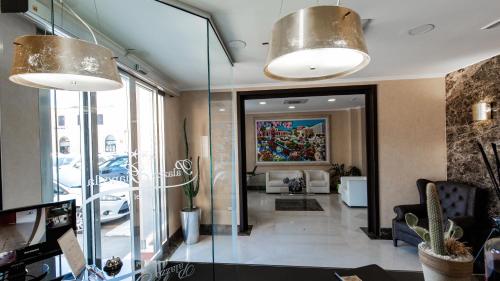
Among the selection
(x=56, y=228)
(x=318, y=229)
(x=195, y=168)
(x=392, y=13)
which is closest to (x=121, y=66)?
(x=195, y=168)

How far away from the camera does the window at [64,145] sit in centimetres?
164

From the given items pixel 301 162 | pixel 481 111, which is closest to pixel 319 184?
pixel 301 162

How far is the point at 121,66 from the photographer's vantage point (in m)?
1.99

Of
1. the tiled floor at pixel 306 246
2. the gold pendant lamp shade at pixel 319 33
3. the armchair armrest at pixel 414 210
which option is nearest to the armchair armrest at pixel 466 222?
the armchair armrest at pixel 414 210

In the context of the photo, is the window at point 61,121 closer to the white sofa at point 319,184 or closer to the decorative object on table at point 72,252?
the decorative object on table at point 72,252

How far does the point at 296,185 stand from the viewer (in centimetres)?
665

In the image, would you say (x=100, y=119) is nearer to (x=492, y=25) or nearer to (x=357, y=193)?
(x=492, y=25)

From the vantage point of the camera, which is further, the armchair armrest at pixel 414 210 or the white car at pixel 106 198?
the armchair armrest at pixel 414 210

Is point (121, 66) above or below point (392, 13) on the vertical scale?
below

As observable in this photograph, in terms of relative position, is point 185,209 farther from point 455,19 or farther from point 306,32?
point 455,19

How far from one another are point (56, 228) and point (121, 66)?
141 cm

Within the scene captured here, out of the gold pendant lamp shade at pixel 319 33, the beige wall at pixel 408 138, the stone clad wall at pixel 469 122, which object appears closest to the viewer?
the gold pendant lamp shade at pixel 319 33

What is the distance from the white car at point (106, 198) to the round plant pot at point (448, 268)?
2021 mm

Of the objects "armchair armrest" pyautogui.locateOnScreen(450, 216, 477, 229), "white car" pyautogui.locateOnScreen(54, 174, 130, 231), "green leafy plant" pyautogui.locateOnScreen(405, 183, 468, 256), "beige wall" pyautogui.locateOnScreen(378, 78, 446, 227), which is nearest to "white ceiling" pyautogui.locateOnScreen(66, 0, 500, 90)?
"beige wall" pyautogui.locateOnScreen(378, 78, 446, 227)
